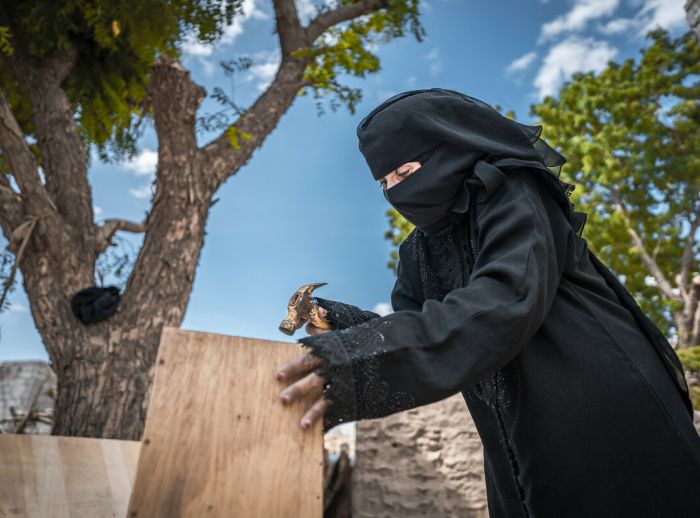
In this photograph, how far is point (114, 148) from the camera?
5.29m

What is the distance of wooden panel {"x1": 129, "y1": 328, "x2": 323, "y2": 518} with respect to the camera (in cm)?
89

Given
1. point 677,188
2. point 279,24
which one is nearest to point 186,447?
point 279,24

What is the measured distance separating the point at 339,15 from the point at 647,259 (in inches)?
343

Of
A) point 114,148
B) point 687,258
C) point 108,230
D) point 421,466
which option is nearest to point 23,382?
point 114,148

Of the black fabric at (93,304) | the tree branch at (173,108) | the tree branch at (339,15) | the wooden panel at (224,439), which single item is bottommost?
the wooden panel at (224,439)

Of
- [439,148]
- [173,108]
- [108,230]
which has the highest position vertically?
[173,108]

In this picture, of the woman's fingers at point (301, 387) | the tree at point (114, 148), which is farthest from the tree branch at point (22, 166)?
the woman's fingers at point (301, 387)

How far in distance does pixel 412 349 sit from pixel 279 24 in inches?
189

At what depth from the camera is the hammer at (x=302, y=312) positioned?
136 cm

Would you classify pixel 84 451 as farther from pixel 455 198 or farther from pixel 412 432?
pixel 412 432

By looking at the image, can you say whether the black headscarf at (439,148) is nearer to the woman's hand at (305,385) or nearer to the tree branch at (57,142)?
the woman's hand at (305,385)

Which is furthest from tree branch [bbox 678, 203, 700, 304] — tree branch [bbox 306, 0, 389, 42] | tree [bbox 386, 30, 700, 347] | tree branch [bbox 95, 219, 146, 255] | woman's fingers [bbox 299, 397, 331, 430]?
woman's fingers [bbox 299, 397, 331, 430]

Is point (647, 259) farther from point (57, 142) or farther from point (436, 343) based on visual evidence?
point (436, 343)

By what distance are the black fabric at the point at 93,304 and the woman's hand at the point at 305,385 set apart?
2.57 meters
